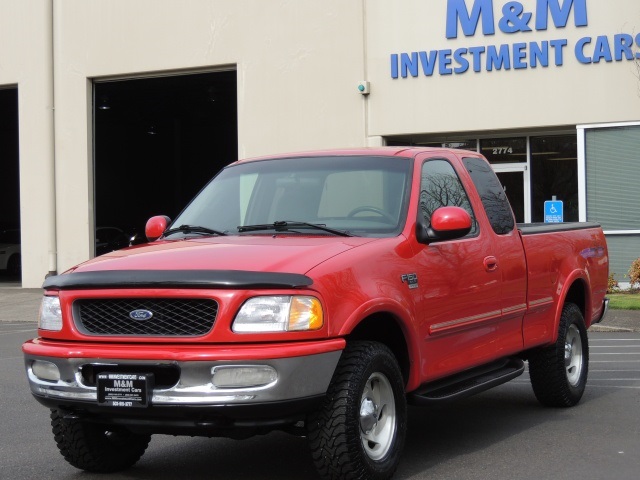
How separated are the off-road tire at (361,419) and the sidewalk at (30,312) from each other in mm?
9840

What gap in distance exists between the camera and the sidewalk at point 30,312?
50.2ft

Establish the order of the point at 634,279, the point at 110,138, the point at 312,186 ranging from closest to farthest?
1. the point at 312,186
2. the point at 634,279
3. the point at 110,138

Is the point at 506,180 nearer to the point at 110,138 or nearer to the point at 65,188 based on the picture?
the point at 65,188

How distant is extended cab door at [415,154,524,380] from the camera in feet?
21.2

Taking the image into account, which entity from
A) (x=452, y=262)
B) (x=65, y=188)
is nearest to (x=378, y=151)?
(x=452, y=262)

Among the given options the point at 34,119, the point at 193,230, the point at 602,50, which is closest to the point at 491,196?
the point at 193,230

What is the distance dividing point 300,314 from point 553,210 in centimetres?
1687

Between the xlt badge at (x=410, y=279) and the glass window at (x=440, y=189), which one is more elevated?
the glass window at (x=440, y=189)

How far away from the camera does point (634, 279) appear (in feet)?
63.3

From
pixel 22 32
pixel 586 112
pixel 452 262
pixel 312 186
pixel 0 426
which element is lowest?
pixel 0 426

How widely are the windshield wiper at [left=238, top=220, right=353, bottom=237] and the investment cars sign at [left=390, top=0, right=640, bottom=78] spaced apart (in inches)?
591

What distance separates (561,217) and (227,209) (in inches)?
605

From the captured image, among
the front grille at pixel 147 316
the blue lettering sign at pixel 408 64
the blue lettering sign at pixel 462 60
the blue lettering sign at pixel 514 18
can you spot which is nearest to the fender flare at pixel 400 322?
the front grille at pixel 147 316

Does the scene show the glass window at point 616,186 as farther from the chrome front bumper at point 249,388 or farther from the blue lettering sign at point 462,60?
the chrome front bumper at point 249,388
